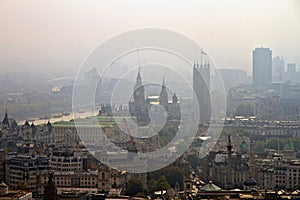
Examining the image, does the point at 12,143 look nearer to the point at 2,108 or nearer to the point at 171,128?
the point at 171,128

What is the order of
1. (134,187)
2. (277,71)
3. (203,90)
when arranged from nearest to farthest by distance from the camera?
(134,187) < (203,90) < (277,71)

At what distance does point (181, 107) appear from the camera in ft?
47.9

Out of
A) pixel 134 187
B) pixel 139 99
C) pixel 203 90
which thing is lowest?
pixel 134 187

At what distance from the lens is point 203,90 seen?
15984 mm

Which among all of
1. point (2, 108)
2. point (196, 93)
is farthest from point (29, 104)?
point (196, 93)

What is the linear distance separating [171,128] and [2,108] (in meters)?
6.57

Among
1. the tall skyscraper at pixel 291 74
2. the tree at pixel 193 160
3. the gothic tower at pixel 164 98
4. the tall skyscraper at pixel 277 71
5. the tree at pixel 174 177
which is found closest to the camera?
the tree at pixel 174 177

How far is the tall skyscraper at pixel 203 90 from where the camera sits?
49.8 ft

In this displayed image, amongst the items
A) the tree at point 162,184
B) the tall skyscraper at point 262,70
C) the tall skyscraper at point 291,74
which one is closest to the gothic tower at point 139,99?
the tree at point 162,184

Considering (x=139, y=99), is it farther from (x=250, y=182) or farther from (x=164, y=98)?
(x=250, y=182)

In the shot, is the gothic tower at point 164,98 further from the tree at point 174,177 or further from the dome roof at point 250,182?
the dome roof at point 250,182

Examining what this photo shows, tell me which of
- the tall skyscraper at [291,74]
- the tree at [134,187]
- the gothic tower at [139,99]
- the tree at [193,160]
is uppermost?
the tall skyscraper at [291,74]

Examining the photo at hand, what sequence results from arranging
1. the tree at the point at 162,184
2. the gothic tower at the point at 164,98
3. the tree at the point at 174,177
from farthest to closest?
the gothic tower at the point at 164,98 < the tree at the point at 174,177 < the tree at the point at 162,184

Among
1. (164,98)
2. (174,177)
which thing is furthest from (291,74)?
(174,177)
